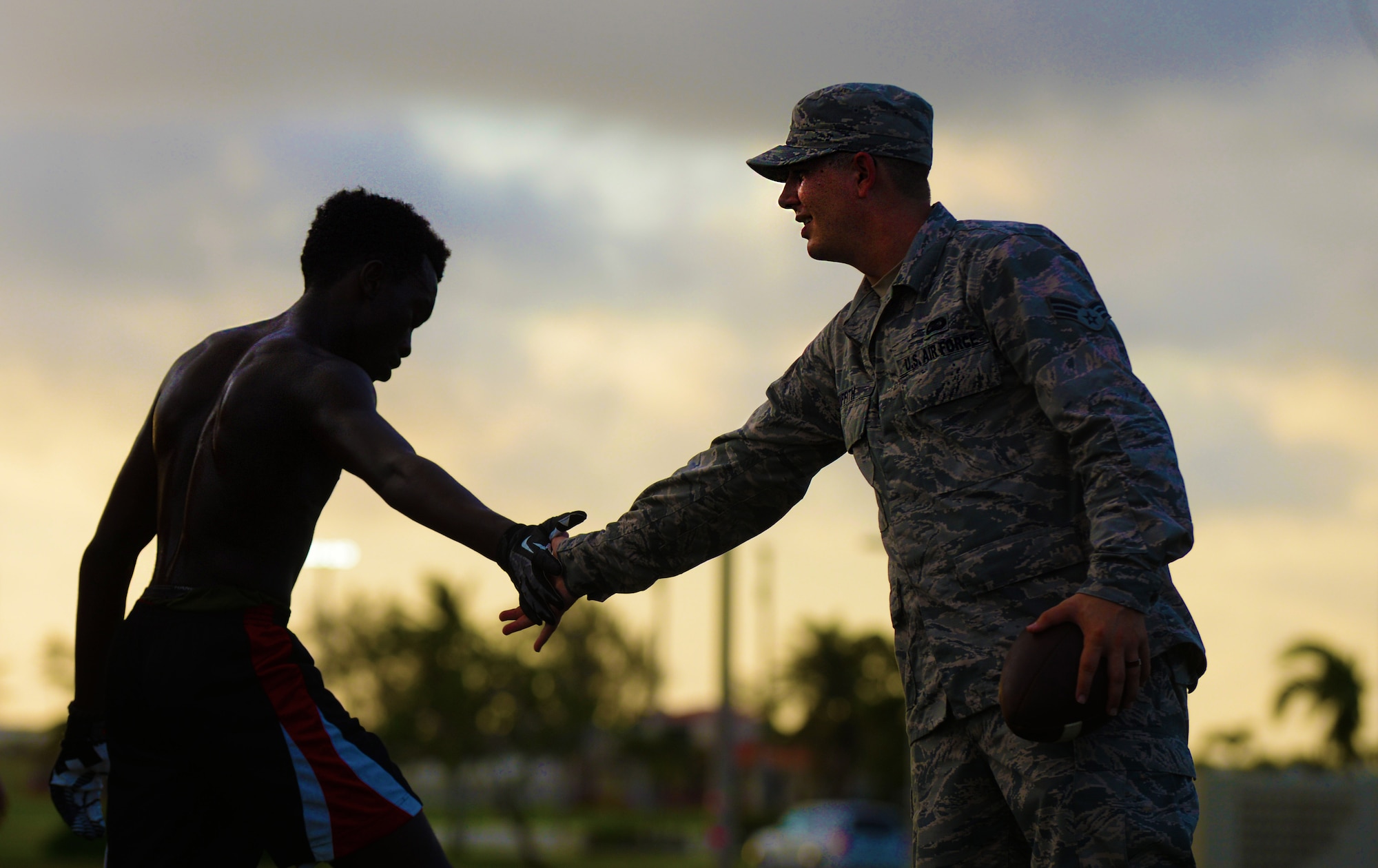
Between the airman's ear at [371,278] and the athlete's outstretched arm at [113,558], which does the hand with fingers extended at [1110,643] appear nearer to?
the airman's ear at [371,278]

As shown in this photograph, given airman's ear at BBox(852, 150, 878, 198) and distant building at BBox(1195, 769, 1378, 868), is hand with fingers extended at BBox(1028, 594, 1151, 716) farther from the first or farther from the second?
distant building at BBox(1195, 769, 1378, 868)

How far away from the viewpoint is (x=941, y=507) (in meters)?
3.53

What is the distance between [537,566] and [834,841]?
33131 mm

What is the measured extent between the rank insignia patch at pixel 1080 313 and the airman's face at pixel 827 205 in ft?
2.39

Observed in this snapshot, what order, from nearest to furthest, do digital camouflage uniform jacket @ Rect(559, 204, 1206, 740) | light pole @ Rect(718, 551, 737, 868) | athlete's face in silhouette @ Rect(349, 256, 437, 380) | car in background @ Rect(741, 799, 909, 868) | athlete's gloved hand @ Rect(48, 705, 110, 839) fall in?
digital camouflage uniform jacket @ Rect(559, 204, 1206, 740) < athlete's face in silhouette @ Rect(349, 256, 437, 380) < athlete's gloved hand @ Rect(48, 705, 110, 839) < light pole @ Rect(718, 551, 737, 868) < car in background @ Rect(741, 799, 909, 868)

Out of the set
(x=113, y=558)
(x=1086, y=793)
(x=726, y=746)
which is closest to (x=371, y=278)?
(x=113, y=558)

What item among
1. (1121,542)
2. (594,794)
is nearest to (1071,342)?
(1121,542)

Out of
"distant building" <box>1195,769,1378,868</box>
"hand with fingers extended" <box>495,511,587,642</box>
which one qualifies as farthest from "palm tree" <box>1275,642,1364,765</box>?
"hand with fingers extended" <box>495,511,587,642</box>

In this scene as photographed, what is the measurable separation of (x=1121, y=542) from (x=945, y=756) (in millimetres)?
756

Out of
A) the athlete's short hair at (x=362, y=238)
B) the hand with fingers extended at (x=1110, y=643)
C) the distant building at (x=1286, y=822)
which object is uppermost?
the athlete's short hair at (x=362, y=238)

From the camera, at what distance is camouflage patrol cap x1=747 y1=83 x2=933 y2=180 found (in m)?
3.93

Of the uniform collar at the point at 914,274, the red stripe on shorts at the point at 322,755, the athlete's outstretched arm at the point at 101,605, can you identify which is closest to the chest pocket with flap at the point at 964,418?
the uniform collar at the point at 914,274

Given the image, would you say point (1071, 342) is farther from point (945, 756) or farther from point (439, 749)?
point (439, 749)

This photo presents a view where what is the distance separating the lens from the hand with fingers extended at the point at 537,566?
411cm
